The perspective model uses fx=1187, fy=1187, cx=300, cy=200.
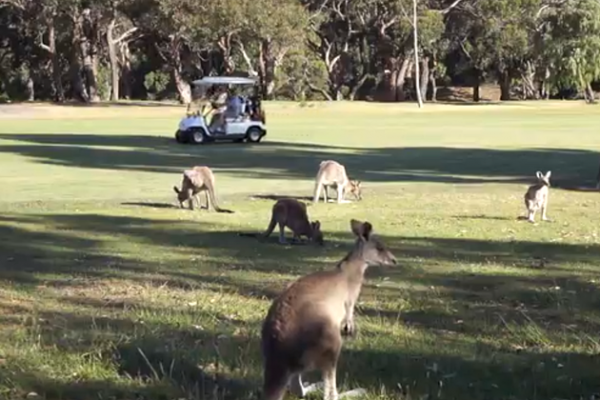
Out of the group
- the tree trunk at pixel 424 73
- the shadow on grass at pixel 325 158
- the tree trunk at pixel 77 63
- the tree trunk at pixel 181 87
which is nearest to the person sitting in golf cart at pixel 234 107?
the shadow on grass at pixel 325 158

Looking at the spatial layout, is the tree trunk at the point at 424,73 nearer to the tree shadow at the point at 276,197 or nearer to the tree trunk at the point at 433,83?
the tree trunk at the point at 433,83

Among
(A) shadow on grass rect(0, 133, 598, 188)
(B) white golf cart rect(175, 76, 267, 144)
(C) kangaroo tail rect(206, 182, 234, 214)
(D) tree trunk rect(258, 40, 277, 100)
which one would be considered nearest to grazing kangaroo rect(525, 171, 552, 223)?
(C) kangaroo tail rect(206, 182, 234, 214)

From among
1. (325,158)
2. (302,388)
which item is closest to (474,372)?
(302,388)

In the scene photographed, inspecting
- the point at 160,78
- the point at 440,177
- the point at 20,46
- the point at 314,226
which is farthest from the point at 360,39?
the point at 314,226

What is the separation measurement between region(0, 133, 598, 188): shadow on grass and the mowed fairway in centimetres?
22

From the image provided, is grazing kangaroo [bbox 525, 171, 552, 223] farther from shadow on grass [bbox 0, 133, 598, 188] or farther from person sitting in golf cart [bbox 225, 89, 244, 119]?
person sitting in golf cart [bbox 225, 89, 244, 119]

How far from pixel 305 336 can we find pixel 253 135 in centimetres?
3865

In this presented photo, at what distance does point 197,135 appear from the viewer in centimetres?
4356

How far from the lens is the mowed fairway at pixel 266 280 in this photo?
22.8ft

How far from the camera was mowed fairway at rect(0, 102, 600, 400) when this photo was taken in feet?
22.8

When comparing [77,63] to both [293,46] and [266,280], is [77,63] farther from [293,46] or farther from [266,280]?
[266,280]

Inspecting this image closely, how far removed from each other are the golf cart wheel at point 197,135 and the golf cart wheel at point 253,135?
1.67 metres

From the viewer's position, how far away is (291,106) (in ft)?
238

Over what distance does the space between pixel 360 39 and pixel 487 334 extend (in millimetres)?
81663
